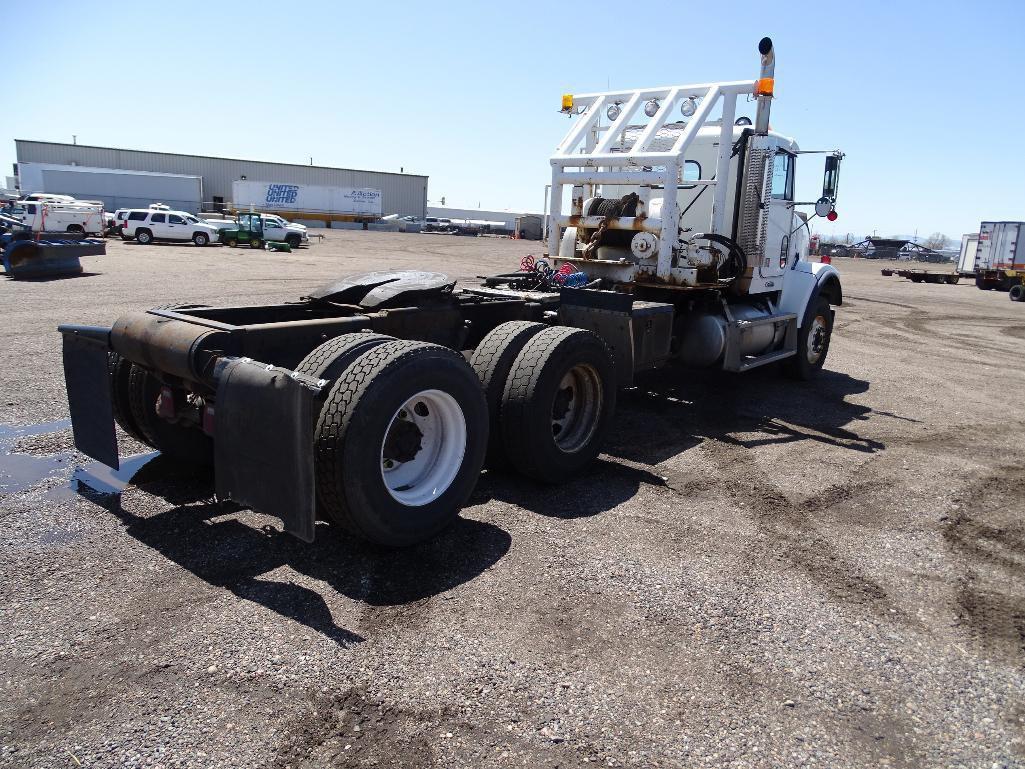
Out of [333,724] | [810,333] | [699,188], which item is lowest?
[333,724]

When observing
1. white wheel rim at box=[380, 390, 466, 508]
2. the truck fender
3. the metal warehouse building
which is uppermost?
the metal warehouse building

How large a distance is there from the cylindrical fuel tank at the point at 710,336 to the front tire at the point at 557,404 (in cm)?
290

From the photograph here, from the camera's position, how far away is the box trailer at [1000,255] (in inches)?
1312

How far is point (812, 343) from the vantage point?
10.6 meters

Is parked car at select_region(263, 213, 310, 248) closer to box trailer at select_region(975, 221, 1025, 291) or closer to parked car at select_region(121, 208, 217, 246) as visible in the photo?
parked car at select_region(121, 208, 217, 246)

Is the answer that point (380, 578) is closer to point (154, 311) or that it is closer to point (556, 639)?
point (556, 639)

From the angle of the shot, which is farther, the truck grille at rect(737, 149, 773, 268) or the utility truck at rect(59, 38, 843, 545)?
the truck grille at rect(737, 149, 773, 268)

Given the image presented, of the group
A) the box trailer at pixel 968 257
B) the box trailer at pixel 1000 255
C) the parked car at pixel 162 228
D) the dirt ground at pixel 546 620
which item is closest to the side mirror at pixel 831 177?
the dirt ground at pixel 546 620

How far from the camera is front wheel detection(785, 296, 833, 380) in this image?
1020cm

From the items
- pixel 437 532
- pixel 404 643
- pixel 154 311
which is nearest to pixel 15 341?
pixel 154 311

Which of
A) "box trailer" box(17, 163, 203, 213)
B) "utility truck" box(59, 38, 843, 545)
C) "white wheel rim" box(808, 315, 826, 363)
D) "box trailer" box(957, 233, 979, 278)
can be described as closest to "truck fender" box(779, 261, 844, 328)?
"utility truck" box(59, 38, 843, 545)

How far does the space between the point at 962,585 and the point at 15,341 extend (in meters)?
11.6

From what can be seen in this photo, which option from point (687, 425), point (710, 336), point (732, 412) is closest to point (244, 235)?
point (710, 336)

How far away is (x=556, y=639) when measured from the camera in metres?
3.55
